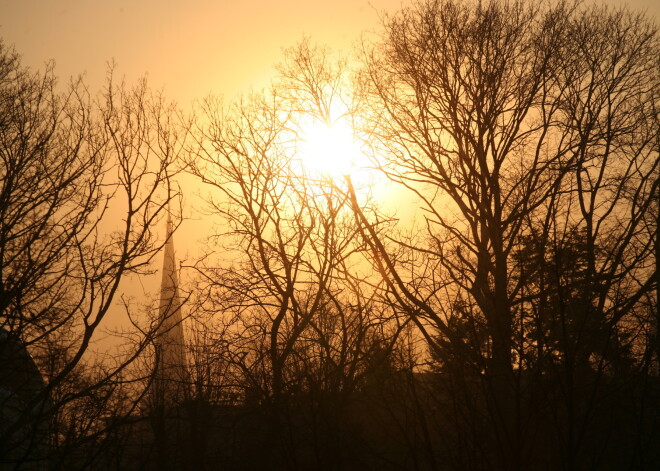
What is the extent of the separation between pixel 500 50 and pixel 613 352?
25.0 ft

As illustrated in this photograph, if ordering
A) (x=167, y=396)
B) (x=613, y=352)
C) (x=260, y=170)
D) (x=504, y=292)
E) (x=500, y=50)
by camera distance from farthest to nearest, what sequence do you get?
(x=167, y=396)
(x=260, y=170)
(x=500, y=50)
(x=504, y=292)
(x=613, y=352)

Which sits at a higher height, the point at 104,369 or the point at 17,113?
the point at 17,113

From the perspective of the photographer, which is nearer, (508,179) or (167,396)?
(508,179)

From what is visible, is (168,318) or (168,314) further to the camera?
(168,318)

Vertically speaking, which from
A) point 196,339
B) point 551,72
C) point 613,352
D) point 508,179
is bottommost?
point 613,352

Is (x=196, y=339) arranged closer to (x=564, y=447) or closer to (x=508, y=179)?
(x=508, y=179)

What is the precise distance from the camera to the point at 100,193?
10.6m

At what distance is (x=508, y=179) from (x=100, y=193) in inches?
315

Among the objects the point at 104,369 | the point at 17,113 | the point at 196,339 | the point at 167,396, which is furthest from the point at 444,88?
the point at 167,396

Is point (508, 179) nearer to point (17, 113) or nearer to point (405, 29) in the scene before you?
point (405, 29)

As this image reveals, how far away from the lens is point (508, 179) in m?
13.9

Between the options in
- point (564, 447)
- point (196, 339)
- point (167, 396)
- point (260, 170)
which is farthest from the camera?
point (167, 396)

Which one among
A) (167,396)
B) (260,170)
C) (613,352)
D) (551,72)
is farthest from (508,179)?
(167,396)

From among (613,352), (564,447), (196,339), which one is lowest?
(564,447)
